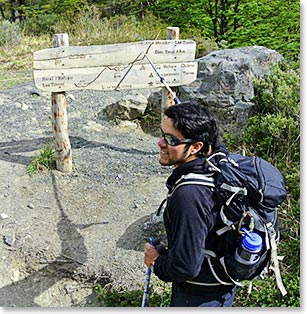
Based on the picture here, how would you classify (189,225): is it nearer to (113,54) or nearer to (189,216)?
(189,216)

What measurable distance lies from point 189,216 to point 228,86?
4451mm

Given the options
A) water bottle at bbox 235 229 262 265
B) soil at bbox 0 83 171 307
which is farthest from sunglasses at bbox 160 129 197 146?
soil at bbox 0 83 171 307

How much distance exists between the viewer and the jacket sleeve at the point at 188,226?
1998 mm

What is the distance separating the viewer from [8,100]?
730 cm

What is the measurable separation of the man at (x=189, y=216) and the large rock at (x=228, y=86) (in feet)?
12.8

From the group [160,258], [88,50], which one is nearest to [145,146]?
[88,50]

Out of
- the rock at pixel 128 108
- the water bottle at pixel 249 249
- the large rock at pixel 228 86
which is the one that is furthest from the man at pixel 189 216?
the rock at pixel 128 108

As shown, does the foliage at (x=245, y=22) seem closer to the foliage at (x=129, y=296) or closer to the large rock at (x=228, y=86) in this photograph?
the large rock at (x=228, y=86)

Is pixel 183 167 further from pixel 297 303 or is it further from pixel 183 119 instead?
pixel 297 303

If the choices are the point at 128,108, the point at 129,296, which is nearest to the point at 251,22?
the point at 128,108

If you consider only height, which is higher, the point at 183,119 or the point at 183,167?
the point at 183,119

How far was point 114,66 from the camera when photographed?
5.30 meters

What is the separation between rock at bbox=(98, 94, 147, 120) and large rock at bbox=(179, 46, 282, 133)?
669 mm

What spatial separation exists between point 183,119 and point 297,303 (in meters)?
2.06
